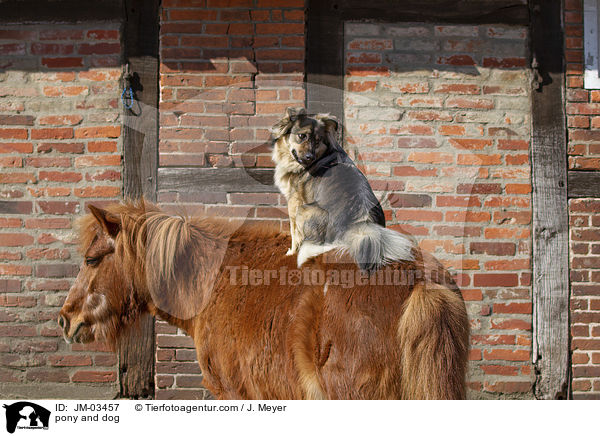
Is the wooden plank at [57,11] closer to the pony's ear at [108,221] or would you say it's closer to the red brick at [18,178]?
the red brick at [18,178]

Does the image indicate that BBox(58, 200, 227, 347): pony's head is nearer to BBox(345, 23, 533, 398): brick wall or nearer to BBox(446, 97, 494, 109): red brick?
BBox(345, 23, 533, 398): brick wall

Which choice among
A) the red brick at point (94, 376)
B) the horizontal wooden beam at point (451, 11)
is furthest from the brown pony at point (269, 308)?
the horizontal wooden beam at point (451, 11)

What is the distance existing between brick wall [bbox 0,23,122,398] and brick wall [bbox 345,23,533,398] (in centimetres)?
204

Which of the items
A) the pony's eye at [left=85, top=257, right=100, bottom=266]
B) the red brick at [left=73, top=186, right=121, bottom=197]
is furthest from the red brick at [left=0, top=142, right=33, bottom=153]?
the pony's eye at [left=85, top=257, right=100, bottom=266]

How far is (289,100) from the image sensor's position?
3.98 m

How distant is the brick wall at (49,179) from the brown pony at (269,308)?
3.43 ft

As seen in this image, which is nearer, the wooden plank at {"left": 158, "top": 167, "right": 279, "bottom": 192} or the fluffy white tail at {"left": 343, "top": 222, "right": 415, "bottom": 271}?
the fluffy white tail at {"left": 343, "top": 222, "right": 415, "bottom": 271}

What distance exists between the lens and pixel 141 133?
3.99 metres

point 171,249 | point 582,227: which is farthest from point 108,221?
point 582,227

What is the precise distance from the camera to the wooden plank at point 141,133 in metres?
3.92

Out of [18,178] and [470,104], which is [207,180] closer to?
[18,178]

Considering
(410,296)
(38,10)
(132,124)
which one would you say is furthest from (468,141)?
(38,10)

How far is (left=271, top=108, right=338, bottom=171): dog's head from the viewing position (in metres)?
3.11

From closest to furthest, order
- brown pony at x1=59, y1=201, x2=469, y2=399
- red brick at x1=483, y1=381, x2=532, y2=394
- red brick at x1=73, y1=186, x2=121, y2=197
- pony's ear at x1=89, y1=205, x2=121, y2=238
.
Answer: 1. brown pony at x1=59, y1=201, x2=469, y2=399
2. pony's ear at x1=89, y1=205, x2=121, y2=238
3. red brick at x1=483, y1=381, x2=532, y2=394
4. red brick at x1=73, y1=186, x2=121, y2=197
